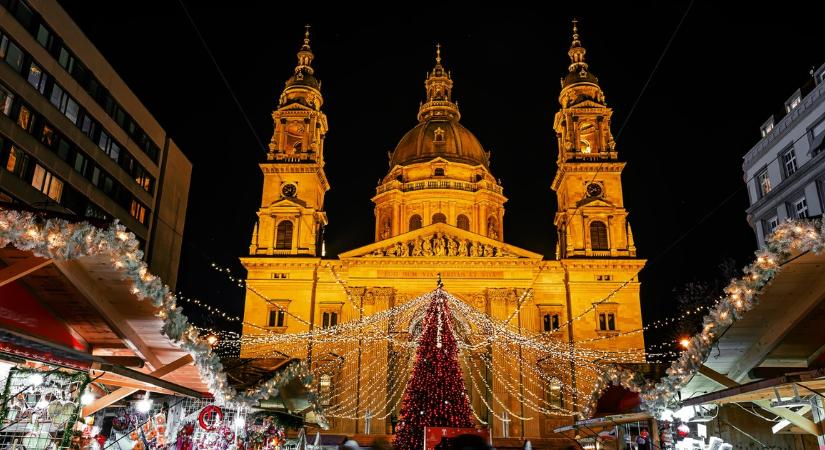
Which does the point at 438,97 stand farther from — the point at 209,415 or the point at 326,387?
the point at 209,415

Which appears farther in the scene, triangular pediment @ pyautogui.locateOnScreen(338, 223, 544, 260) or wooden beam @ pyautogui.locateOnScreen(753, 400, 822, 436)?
triangular pediment @ pyautogui.locateOnScreen(338, 223, 544, 260)

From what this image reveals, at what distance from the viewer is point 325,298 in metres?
45.0

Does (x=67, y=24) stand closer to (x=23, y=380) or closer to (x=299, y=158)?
(x=299, y=158)

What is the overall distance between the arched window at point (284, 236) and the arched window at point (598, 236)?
21.4 meters

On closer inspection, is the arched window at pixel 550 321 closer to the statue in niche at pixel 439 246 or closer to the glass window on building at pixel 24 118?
the statue in niche at pixel 439 246

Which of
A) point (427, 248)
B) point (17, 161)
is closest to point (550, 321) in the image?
point (427, 248)

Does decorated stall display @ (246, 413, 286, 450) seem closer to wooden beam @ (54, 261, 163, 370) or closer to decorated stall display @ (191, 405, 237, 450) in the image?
decorated stall display @ (191, 405, 237, 450)

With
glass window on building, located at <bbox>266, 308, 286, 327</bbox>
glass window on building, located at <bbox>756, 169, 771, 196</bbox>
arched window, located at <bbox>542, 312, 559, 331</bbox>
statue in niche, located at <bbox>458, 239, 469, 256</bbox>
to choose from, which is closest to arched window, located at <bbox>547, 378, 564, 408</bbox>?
arched window, located at <bbox>542, 312, 559, 331</bbox>

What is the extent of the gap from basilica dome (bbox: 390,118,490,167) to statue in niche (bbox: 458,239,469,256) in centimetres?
1655

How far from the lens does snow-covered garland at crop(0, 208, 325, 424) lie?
6.85 metres

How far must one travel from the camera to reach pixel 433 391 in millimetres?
18359

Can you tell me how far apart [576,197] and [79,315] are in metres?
41.4

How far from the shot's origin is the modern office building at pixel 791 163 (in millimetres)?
29859

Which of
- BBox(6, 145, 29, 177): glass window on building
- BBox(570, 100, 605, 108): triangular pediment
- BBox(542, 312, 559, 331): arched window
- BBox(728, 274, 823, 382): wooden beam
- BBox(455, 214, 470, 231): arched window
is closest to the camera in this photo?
BBox(728, 274, 823, 382): wooden beam
